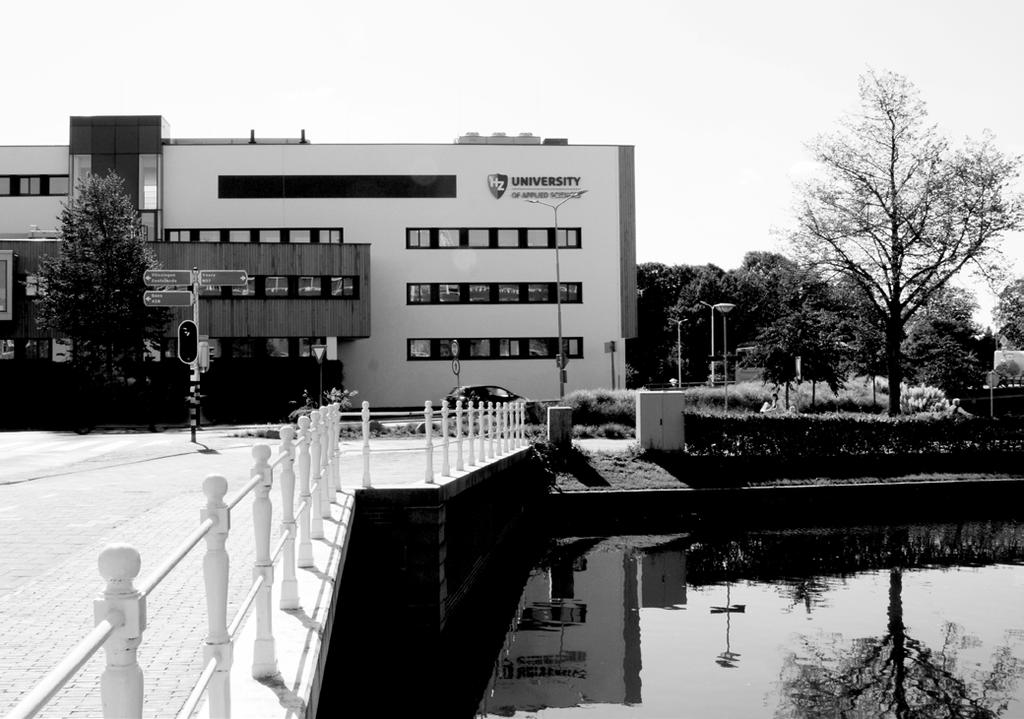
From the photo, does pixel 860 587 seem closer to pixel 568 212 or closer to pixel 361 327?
pixel 361 327

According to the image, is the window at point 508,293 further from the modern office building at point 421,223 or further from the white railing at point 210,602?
the white railing at point 210,602

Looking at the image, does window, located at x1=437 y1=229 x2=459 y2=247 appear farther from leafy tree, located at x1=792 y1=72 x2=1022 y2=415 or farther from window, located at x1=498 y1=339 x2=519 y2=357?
leafy tree, located at x1=792 y1=72 x2=1022 y2=415

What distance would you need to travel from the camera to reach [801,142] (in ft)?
95.0

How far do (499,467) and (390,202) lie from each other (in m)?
36.3

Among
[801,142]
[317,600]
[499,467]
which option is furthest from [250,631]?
[801,142]

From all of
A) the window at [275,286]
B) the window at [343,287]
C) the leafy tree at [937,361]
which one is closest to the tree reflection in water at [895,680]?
the window at [343,287]

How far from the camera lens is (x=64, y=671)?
5.48ft

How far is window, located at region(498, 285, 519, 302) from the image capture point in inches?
2046

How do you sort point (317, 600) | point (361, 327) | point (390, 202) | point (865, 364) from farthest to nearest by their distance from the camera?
point (390, 202)
point (361, 327)
point (865, 364)
point (317, 600)

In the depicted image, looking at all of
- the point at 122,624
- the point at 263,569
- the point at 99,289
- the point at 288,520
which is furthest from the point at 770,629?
the point at 99,289

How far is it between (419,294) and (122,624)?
49733 mm

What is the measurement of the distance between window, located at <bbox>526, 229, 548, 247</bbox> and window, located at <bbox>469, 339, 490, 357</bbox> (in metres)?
5.09

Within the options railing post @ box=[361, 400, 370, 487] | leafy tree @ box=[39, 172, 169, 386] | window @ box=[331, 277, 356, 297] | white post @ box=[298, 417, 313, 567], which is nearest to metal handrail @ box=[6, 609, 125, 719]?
white post @ box=[298, 417, 313, 567]

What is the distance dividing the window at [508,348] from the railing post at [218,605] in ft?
158
